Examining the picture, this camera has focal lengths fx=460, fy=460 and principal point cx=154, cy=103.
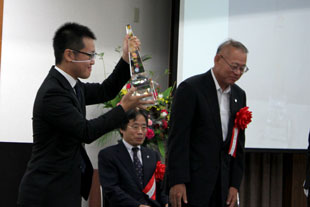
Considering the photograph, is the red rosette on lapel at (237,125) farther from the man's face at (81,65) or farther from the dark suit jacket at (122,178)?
the dark suit jacket at (122,178)

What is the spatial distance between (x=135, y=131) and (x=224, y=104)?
89 cm

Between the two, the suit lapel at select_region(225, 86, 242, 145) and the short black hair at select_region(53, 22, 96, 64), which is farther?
the suit lapel at select_region(225, 86, 242, 145)

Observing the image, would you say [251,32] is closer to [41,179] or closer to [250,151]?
[250,151]

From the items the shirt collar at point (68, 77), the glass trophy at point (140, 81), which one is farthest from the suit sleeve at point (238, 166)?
the shirt collar at point (68, 77)

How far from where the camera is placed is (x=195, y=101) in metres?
2.05

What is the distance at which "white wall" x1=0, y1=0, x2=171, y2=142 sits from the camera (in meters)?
4.02

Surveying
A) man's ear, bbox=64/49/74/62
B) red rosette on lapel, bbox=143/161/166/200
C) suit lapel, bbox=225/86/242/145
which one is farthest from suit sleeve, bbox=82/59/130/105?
red rosette on lapel, bbox=143/161/166/200

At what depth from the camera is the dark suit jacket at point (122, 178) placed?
266 cm

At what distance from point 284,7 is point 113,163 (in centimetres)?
211

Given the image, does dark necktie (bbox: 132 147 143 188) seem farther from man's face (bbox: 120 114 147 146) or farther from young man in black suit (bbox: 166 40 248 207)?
young man in black suit (bbox: 166 40 248 207)

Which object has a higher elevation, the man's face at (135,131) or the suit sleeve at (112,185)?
the man's face at (135,131)

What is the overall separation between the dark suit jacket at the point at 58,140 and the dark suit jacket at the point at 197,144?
1.14 ft

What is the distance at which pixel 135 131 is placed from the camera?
114 inches

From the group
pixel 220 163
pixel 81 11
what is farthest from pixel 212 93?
pixel 81 11
